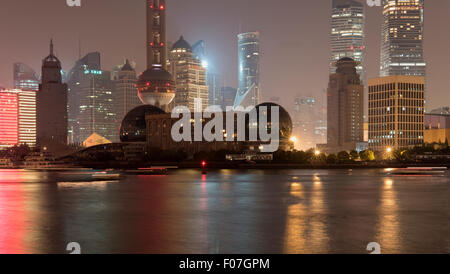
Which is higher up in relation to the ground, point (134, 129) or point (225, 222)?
point (134, 129)

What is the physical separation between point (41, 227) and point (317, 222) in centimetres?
1425

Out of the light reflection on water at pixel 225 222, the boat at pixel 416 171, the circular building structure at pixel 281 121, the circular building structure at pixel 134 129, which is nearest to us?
the light reflection on water at pixel 225 222

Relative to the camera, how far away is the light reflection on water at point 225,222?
2039 cm

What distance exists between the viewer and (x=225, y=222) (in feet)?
88.2

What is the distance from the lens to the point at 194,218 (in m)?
28.4

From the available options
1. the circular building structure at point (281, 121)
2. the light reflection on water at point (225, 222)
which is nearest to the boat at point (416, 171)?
the light reflection on water at point (225, 222)

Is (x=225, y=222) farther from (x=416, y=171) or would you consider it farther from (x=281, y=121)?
(x=281, y=121)

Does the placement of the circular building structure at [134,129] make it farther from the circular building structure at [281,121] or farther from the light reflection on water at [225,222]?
the light reflection on water at [225,222]

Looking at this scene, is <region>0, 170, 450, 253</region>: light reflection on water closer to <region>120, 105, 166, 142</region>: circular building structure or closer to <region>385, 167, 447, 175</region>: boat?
<region>385, 167, 447, 175</region>: boat

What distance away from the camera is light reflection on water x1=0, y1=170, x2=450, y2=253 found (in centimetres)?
2039

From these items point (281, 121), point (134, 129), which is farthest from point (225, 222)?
point (134, 129)

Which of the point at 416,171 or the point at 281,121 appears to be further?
the point at 281,121

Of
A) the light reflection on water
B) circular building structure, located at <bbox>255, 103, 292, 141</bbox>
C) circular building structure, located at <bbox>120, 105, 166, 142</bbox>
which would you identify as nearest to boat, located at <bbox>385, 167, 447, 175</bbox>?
the light reflection on water
